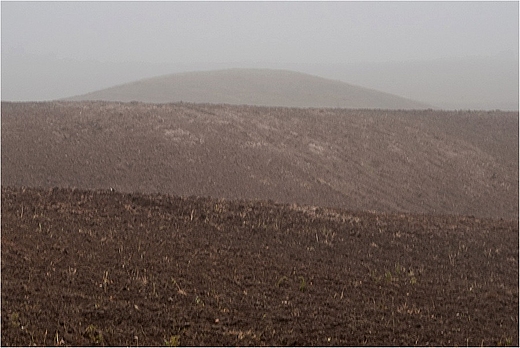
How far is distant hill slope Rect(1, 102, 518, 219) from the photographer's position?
2377 cm

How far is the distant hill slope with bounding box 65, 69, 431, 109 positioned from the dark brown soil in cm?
4622

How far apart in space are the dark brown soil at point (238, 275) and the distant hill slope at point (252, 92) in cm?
4622

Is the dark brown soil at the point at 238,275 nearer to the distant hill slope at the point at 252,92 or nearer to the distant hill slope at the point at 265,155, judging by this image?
the distant hill slope at the point at 265,155

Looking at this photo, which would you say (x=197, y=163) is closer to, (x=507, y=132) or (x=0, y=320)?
(x=0, y=320)

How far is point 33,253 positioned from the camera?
35.1ft

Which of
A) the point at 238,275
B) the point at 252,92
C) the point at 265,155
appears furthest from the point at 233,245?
the point at 252,92

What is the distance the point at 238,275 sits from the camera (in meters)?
11.0

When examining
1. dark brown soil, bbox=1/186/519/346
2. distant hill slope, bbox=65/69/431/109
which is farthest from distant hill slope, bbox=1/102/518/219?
distant hill slope, bbox=65/69/431/109

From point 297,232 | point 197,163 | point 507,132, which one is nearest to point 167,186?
point 197,163

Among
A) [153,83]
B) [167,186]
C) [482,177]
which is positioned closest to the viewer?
[167,186]

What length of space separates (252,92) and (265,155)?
40.3 meters

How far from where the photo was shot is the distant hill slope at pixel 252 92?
2466 inches

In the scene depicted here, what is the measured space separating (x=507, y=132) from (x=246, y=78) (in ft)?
135

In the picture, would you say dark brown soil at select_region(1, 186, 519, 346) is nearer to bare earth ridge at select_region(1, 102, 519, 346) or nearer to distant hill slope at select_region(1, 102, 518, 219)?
bare earth ridge at select_region(1, 102, 519, 346)
